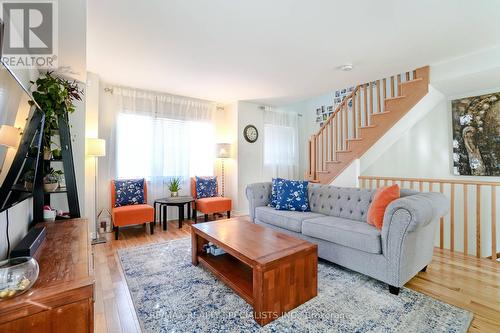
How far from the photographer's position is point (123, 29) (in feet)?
7.29

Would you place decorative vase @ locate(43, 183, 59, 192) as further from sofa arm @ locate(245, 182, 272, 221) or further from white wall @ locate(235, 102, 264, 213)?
white wall @ locate(235, 102, 264, 213)

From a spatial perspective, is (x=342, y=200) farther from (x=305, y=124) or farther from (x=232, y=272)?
(x=305, y=124)

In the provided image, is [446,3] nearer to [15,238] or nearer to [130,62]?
[130,62]

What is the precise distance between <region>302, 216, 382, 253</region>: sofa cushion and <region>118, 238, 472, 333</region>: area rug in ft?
1.10

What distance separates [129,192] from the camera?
382 cm

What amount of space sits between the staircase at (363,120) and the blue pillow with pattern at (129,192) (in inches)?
125

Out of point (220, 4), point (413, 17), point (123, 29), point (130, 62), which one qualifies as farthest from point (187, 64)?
point (413, 17)

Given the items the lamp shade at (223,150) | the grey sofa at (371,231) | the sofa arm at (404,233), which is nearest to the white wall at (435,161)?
the grey sofa at (371,231)

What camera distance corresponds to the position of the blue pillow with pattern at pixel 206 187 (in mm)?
4527

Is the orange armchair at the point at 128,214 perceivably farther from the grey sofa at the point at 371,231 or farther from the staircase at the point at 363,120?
the staircase at the point at 363,120

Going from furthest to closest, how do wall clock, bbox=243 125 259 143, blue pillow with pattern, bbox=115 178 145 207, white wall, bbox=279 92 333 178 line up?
white wall, bbox=279 92 333 178 < wall clock, bbox=243 125 259 143 < blue pillow with pattern, bbox=115 178 145 207

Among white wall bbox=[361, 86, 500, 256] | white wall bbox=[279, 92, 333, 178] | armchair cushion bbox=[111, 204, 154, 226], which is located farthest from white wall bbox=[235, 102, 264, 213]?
white wall bbox=[361, 86, 500, 256]

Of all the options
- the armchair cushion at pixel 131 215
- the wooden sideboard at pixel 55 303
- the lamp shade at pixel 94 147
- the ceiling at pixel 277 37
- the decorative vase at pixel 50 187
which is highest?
the ceiling at pixel 277 37

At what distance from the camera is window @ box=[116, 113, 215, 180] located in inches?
160
